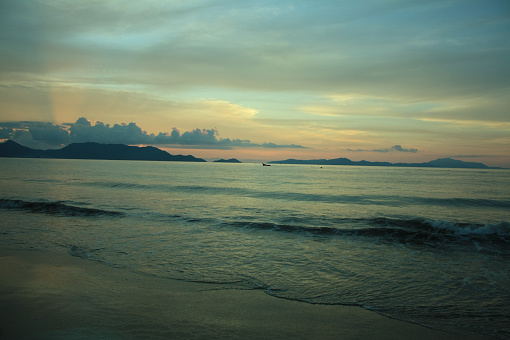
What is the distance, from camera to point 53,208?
2495 cm

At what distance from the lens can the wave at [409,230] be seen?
56.7ft

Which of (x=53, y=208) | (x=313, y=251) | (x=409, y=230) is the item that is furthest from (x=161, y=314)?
(x=53, y=208)

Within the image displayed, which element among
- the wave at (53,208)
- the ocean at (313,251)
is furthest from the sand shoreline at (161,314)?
the wave at (53,208)

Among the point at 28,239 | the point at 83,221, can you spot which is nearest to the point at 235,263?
the point at 28,239

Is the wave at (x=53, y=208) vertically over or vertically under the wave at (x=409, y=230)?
under

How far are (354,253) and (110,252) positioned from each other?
418 inches

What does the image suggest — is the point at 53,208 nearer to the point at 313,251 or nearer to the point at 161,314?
the point at 313,251

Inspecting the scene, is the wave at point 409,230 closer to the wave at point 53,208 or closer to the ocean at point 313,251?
the ocean at point 313,251

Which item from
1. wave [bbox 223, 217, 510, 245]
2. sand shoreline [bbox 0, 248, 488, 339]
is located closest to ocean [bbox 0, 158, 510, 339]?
wave [bbox 223, 217, 510, 245]

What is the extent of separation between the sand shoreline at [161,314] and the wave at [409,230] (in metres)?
10.4

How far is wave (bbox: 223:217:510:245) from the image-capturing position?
56.7ft

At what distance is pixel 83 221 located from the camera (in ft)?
65.6

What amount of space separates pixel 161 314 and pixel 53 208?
75.6 feet

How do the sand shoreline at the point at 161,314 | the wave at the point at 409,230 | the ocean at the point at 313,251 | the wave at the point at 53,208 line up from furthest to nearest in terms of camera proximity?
the wave at the point at 53,208 < the wave at the point at 409,230 < the ocean at the point at 313,251 < the sand shoreline at the point at 161,314
